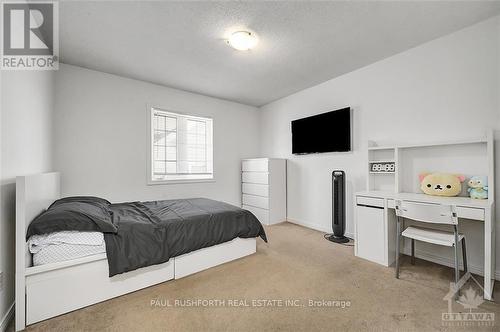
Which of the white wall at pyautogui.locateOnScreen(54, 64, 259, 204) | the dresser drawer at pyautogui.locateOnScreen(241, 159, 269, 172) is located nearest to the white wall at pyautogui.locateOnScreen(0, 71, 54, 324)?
the white wall at pyautogui.locateOnScreen(54, 64, 259, 204)

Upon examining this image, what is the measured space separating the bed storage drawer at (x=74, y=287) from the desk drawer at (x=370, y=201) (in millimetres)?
2440

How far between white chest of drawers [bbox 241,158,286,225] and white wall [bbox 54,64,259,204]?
0.96 metres

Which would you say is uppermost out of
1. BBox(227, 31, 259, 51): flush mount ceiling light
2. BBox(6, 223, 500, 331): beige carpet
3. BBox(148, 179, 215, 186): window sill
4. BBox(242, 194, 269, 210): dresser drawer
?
BBox(227, 31, 259, 51): flush mount ceiling light

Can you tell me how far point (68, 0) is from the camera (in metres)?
1.78

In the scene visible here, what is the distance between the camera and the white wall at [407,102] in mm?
2104

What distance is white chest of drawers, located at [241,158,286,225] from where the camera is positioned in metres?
4.04

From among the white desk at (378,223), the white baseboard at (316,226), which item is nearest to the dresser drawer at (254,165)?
the white baseboard at (316,226)

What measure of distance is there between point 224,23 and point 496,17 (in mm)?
2626

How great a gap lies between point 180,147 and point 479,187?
408 centimetres

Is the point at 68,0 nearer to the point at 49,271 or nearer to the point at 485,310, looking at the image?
the point at 49,271

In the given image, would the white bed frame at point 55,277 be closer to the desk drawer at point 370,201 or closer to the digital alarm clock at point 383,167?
the desk drawer at point 370,201

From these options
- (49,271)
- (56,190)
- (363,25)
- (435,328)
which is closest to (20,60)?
Result: (56,190)

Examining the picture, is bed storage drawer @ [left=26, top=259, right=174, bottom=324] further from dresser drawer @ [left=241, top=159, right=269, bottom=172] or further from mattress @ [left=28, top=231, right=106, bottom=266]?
dresser drawer @ [left=241, top=159, right=269, bottom=172]

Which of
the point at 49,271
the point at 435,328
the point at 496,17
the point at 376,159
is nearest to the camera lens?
the point at 435,328
